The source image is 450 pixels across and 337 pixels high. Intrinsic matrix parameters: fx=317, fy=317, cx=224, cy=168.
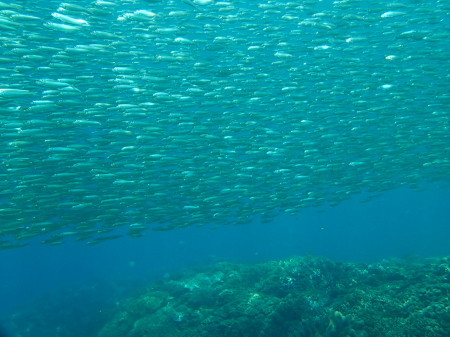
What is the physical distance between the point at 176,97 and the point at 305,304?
7.52m

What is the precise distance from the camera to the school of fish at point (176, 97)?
29.3 feet

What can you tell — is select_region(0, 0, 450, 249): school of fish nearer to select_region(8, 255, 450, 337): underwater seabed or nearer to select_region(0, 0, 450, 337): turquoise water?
select_region(0, 0, 450, 337): turquoise water

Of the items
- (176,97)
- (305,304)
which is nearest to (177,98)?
(176,97)


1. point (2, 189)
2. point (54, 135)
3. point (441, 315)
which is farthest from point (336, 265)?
point (2, 189)

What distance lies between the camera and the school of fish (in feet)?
29.3

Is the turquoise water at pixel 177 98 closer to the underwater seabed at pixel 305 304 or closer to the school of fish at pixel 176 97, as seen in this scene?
the school of fish at pixel 176 97

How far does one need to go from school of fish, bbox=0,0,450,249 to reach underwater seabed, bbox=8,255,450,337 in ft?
10.9

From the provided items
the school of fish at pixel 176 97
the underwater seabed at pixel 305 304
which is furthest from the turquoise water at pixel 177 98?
the underwater seabed at pixel 305 304

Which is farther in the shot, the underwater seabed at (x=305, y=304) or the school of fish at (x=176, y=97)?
the school of fish at (x=176, y=97)

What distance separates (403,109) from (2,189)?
1770 cm

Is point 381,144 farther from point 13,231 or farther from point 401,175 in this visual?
point 13,231

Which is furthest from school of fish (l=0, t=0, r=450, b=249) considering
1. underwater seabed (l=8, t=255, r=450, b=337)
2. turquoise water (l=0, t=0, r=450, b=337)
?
underwater seabed (l=8, t=255, r=450, b=337)

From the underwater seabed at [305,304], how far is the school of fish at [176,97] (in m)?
3.33

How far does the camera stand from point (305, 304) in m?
9.23
